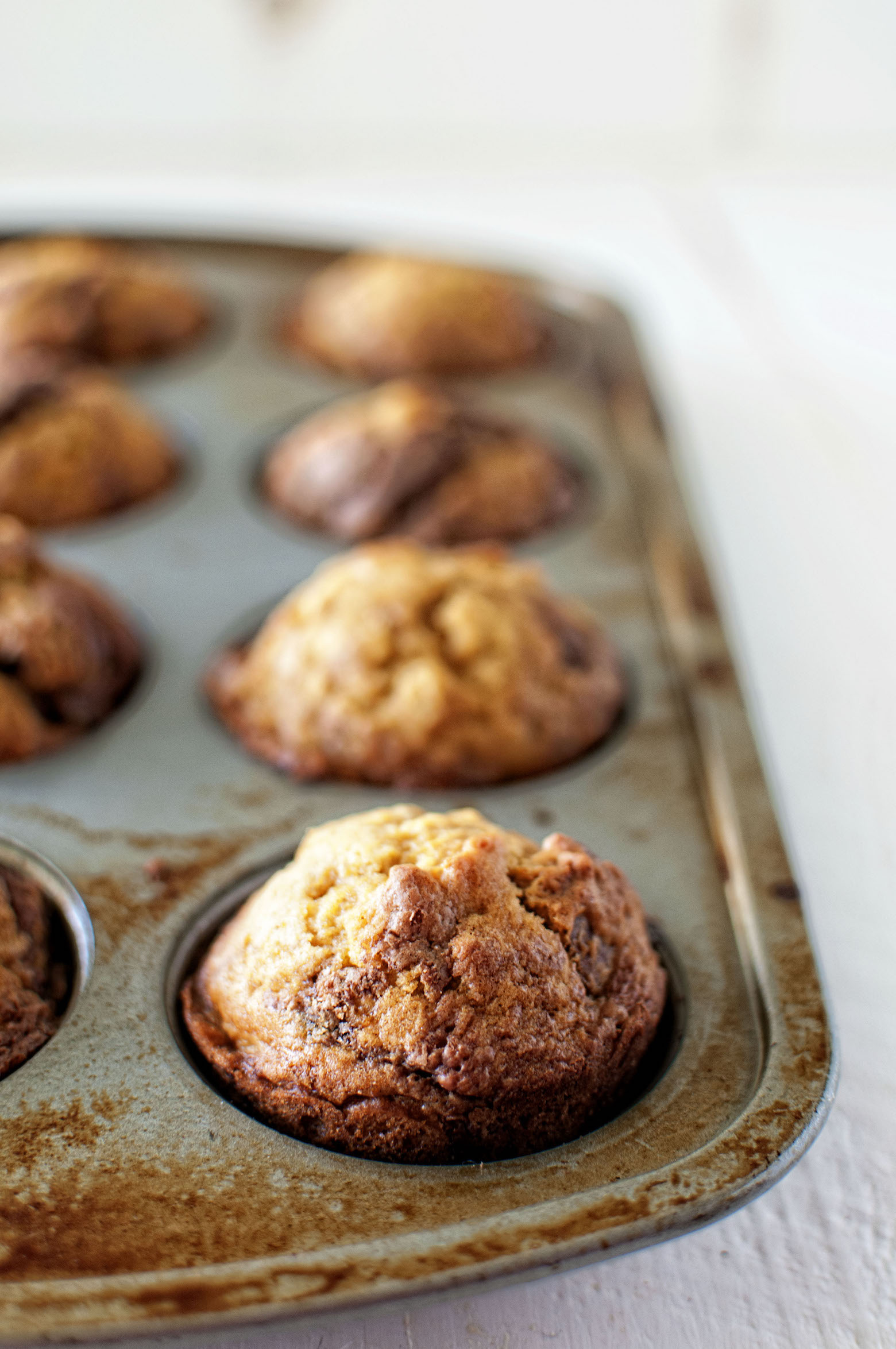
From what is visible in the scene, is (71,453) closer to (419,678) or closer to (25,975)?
(419,678)

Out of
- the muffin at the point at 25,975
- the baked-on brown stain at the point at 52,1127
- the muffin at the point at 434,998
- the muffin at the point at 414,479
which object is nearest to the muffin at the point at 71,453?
the muffin at the point at 414,479

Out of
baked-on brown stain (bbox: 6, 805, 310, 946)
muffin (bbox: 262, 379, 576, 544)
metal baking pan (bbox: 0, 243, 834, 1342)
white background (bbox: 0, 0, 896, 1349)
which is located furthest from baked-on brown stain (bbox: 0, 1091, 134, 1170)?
muffin (bbox: 262, 379, 576, 544)

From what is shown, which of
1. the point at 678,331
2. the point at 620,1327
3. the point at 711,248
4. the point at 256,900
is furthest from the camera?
the point at 711,248

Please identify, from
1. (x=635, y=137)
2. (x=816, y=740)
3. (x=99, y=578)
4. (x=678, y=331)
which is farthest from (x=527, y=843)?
(x=635, y=137)

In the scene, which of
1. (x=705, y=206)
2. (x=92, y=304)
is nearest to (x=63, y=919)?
(x=92, y=304)

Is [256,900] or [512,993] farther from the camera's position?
[256,900]

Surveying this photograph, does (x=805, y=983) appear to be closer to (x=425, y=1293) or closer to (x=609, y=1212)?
(x=609, y=1212)
